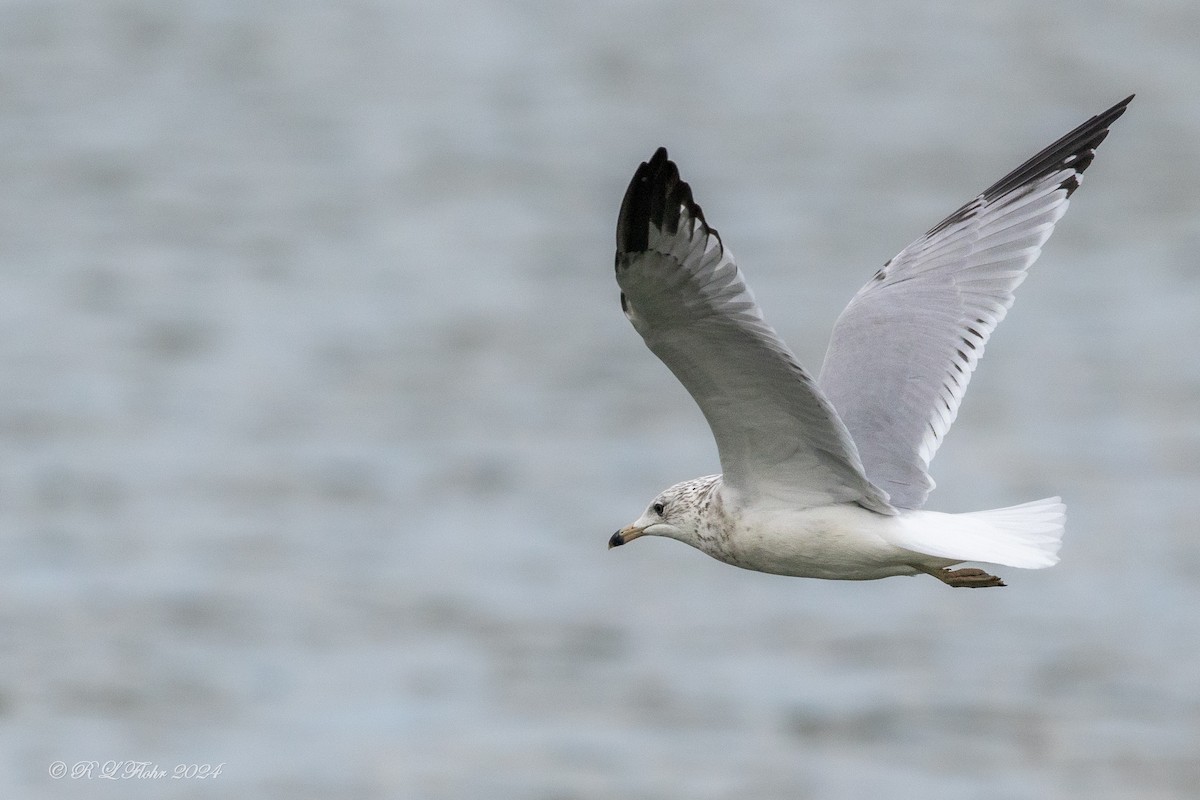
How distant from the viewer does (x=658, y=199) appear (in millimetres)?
4945

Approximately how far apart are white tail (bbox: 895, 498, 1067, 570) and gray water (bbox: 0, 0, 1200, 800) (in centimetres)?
872

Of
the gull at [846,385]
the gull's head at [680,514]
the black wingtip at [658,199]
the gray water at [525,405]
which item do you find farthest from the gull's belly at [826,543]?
the gray water at [525,405]

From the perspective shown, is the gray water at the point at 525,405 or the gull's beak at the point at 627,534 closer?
Answer: the gull's beak at the point at 627,534

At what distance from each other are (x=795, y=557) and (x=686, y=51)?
66.3 ft

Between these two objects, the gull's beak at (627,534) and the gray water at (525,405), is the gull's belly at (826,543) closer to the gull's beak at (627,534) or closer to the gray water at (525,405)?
the gull's beak at (627,534)

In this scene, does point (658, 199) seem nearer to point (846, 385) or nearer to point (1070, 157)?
point (846, 385)

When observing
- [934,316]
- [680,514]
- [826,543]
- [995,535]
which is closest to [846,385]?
[934,316]

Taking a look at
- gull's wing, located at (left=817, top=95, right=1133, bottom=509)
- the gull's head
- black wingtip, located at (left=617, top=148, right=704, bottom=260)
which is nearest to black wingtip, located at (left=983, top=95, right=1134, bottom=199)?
gull's wing, located at (left=817, top=95, right=1133, bottom=509)

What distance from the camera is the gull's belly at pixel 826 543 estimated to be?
5863mm

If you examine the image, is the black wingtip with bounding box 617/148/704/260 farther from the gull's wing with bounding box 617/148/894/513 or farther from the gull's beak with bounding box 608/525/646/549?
the gull's beak with bounding box 608/525/646/549

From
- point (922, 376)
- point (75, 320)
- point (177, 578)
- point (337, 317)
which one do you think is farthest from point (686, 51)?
point (922, 376)

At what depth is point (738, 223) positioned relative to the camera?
22031 millimetres

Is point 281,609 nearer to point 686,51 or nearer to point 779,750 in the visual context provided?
point 779,750

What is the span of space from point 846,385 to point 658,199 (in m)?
2.08
